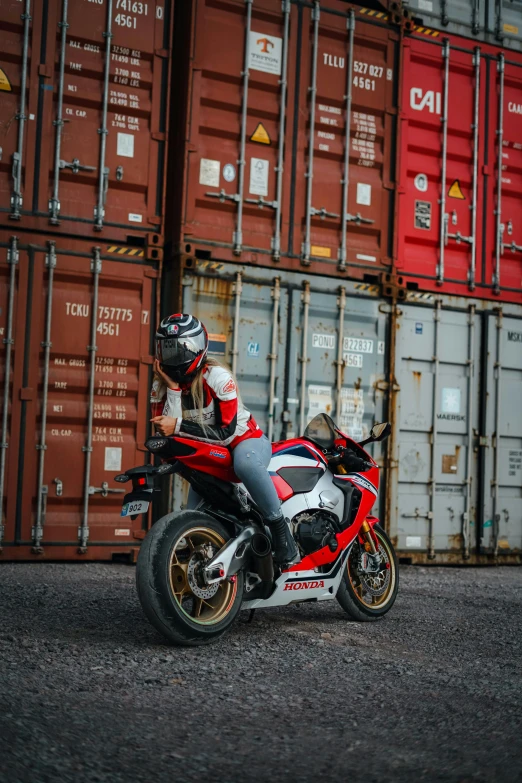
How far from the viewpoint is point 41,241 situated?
8.64m

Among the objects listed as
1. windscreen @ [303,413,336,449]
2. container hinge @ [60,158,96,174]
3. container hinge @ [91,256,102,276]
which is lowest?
windscreen @ [303,413,336,449]

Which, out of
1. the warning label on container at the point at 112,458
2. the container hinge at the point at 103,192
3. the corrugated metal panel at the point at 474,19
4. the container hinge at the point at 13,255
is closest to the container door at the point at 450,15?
the corrugated metal panel at the point at 474,19

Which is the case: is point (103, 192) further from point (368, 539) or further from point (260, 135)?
point (368, 539)

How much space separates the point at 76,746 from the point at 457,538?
731 cm

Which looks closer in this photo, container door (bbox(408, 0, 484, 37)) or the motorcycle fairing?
the motorcycle fairing

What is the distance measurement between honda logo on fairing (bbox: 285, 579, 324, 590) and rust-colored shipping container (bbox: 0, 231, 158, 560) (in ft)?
10.5

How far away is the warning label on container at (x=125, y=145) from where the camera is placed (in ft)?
29.6

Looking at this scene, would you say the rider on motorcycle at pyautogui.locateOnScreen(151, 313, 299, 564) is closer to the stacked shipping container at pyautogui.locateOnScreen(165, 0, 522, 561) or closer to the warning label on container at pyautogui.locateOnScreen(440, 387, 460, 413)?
the stacked shipping container at pyautogui.locateOnScreen(165, 0, 522, 561)

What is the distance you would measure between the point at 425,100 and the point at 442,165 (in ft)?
2.46

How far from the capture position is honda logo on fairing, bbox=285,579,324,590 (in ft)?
19.0

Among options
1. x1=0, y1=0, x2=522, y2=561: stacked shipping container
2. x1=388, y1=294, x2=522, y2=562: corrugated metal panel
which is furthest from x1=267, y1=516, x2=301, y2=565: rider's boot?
x1=388, y1=294, x2=522, y2=562: corrugated metal panel

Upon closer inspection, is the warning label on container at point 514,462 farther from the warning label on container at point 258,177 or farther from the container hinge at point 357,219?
the warning label on container at point 258,177

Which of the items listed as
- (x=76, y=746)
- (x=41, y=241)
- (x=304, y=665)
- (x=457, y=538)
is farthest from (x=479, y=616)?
(x=41, y=241)

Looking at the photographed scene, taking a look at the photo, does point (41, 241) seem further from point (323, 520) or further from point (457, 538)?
point (457, 538)
